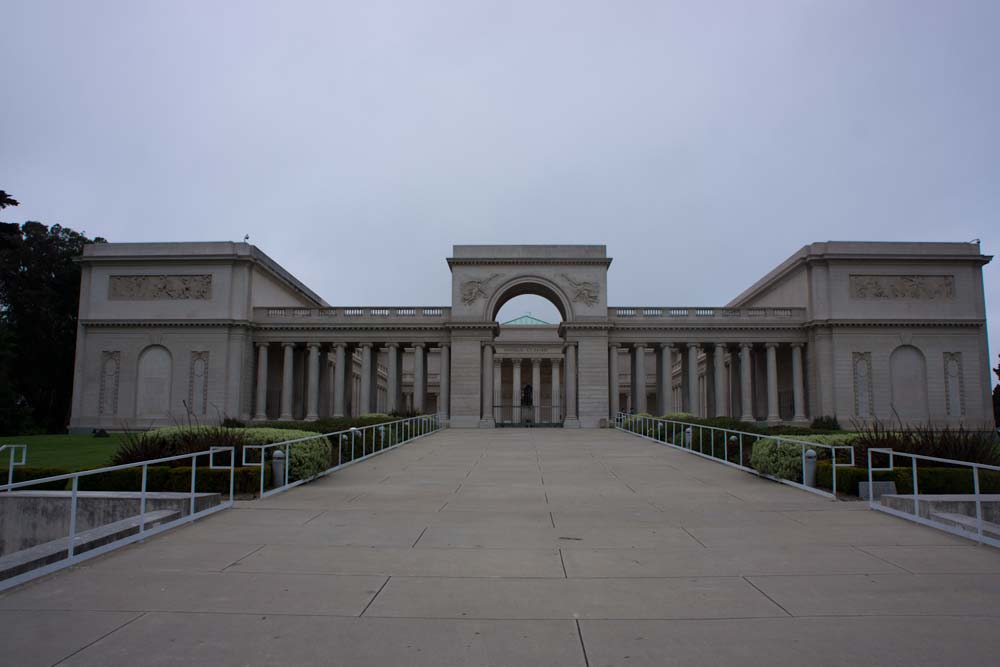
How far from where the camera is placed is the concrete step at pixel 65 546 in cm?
678

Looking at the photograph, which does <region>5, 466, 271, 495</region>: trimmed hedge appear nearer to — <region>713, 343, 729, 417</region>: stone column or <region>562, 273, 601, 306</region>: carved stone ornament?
<region>562, 273, 601, 306</region>: carved stone ornament

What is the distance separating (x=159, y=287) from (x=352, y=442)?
36.9 m

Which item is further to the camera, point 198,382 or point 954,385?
point 198,382

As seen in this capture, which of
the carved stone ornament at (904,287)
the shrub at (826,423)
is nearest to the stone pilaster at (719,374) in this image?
the shrub at (826,423)

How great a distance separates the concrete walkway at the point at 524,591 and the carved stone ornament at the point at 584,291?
39031 mm

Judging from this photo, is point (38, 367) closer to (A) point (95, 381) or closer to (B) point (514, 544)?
(A) point (95, 381)

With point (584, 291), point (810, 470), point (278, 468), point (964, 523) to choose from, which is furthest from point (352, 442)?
point (584, 291)

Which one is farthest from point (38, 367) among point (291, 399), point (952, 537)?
point (952, 537)

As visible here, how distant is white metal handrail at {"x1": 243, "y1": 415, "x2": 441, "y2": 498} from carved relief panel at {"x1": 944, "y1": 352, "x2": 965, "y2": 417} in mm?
36329

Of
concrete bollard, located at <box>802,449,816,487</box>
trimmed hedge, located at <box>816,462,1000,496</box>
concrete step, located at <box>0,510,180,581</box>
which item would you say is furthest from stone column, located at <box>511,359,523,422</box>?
concrete step, located at <box>0,510,180,581</box>

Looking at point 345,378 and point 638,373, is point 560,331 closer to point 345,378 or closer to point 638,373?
point 638,373

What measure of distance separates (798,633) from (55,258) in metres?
61.7

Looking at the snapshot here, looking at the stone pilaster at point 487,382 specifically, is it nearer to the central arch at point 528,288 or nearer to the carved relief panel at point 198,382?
the central arch at point 528,288

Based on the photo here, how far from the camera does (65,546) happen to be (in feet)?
24.5
